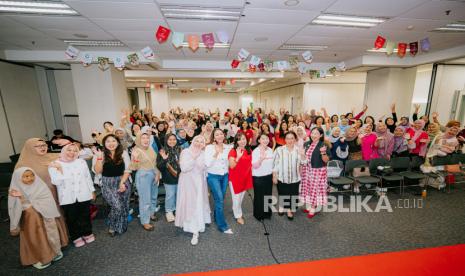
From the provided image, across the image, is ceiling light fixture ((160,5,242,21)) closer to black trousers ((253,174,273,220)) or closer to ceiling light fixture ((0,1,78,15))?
ceiling light fixture ((0,1,78,15))

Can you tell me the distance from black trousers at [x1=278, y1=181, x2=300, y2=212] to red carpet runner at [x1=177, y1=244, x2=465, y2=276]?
1172 mm

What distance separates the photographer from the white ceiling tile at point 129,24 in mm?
3784

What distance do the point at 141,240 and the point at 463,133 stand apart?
858 centimetres

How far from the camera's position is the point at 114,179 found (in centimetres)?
302

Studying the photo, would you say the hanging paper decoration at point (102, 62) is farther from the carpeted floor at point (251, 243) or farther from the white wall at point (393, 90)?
the white wall at point (393, 90)

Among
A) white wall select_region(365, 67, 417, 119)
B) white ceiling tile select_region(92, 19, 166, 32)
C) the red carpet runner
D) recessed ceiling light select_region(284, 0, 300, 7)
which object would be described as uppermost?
white ceiling tile select_region(92, 19, 166, 32)

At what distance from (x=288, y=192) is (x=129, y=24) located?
15.0 ft

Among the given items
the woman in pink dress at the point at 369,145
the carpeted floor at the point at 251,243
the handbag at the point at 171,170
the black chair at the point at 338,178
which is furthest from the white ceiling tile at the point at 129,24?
the woman in pink dress at the point at 369,145

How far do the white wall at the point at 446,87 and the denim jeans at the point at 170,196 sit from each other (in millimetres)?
10254

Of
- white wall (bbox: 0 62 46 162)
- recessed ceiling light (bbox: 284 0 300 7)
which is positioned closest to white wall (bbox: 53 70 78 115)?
white wall (bbox: 0 62 46 162)

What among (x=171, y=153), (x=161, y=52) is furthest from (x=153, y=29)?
(x=171, y=153)

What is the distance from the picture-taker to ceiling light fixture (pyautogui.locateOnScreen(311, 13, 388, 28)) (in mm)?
3783

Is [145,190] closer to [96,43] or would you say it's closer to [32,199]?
[32,199]

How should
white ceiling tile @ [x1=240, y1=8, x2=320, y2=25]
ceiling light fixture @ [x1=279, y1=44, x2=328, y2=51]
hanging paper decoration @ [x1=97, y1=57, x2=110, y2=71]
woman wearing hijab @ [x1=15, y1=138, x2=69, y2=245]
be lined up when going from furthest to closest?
1. hanging paper decoration @ [x1=97, y1=57, x2=110, y2=71]
2. ceiling light fixture @ [x1=279, y1=44, x2=328, y2=51]
3. white ceiling tile @ [x1=240, y1=8, x2=320, y2=25]
4. woman wearing hijab @ [x1=15, y1=138, x2=69, y2=245]
